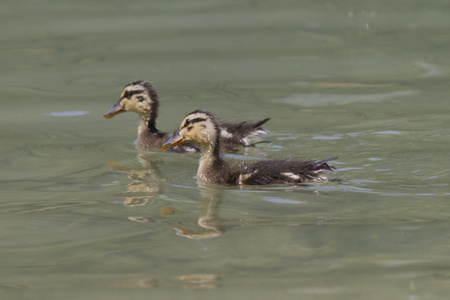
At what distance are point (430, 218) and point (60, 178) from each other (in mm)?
2842

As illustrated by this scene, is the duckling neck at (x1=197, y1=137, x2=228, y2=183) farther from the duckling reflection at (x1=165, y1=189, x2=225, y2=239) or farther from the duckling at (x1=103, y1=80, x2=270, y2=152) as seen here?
the duckling at (x1=103, y1=80, x2=270, y2=152)

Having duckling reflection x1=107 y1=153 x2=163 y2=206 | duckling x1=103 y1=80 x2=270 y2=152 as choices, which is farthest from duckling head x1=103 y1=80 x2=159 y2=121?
duckling reflection x1=107 y1=153 x2=163 y2=206

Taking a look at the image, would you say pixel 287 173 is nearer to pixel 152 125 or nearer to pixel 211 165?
pixel 211 165

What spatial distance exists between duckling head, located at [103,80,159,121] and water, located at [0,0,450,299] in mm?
288

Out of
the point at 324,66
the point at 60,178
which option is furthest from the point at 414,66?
the point at 60,178

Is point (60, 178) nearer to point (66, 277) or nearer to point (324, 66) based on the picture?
point (66, 277)

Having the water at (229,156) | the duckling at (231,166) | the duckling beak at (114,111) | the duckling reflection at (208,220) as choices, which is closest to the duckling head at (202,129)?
the duckling at (231,166)

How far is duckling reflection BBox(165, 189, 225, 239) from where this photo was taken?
4945 mm

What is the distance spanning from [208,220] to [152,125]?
3.08 metres

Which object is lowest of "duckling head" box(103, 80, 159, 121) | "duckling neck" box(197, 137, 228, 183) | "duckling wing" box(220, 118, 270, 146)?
"duckling neck" box(197, 137, 228, 183)

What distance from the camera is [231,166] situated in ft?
21.2

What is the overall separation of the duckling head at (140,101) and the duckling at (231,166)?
1.36 meters

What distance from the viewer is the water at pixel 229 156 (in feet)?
14.3

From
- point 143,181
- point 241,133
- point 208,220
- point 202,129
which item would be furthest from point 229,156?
point 208,220
